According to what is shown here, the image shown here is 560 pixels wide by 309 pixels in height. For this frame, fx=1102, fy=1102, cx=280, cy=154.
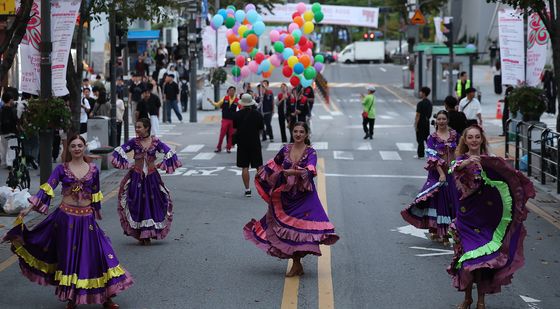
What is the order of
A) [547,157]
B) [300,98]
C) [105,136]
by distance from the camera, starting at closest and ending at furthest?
[547,157] → [105,136] → [300,98]

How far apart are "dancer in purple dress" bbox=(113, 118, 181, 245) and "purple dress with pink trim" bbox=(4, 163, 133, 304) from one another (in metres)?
3.57

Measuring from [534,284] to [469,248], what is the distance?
206 cm

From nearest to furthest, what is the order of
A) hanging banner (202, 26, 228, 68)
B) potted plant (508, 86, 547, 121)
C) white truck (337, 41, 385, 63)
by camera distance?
potted plant (508, 86, 547, 121), hanging banner (202, 26, 228, 68), white truck (337, 41, 385, 63)

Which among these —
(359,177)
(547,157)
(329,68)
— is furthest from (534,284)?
(329,68)

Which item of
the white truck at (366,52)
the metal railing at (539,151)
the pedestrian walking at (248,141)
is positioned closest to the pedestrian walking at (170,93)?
the metal railing at (539,151)

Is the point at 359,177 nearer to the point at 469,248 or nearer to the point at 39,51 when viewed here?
the point at 39,51

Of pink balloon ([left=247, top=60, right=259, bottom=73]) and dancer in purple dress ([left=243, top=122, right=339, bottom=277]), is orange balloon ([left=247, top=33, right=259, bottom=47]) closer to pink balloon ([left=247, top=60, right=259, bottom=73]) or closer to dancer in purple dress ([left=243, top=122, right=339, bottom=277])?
pink balloon ([left=247, top=60, right=259, bottom=73])

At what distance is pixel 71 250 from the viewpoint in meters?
9.70

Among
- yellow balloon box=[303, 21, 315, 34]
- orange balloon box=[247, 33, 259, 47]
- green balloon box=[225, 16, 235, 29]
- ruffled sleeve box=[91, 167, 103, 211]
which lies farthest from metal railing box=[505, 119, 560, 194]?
green balloon box=[225, 16, 235, 29]

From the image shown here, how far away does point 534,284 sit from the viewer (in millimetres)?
11328

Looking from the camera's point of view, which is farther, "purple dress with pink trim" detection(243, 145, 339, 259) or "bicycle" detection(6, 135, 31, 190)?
"bicycle" detection(6, 135, 31, 190)

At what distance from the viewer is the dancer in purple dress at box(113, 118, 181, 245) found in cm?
1371

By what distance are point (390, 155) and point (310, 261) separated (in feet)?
53.4

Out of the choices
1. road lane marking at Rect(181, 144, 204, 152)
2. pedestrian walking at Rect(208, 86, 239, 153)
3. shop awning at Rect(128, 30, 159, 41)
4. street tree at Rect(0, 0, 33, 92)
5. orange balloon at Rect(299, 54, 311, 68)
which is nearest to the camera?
street tree at Rect(0, 0, 33, 92)
